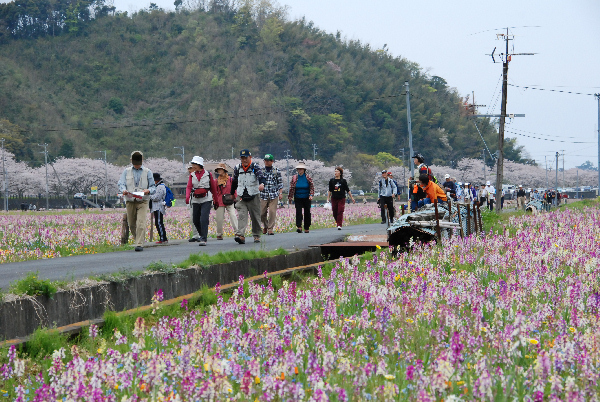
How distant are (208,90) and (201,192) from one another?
418ft

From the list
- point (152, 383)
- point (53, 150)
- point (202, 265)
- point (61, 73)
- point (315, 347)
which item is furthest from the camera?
point (61, 73)

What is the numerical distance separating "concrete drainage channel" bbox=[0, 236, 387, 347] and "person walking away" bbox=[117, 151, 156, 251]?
328 cm

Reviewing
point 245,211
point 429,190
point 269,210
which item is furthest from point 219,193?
point 429,190

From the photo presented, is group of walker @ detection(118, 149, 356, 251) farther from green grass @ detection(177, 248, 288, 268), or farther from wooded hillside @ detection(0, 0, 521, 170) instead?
wooded hillside @ detection(0, 0, 521, 170)

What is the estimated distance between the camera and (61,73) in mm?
143000

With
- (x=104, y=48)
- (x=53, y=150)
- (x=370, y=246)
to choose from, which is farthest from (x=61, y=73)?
(x=370, y=246)

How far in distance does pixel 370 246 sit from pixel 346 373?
10.0 m

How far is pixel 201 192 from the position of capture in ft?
49.0

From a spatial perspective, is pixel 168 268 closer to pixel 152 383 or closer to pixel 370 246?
pixel 152 383

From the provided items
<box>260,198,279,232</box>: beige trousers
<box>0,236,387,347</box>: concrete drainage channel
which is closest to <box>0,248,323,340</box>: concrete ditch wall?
<box>0,236,387,347</box>: concrete drainage channel

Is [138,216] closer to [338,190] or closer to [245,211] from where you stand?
[245,211]

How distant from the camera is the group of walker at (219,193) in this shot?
13.4 m

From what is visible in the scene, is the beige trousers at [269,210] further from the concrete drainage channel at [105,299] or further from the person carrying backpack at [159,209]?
the concrete drainage channel at [105,299]

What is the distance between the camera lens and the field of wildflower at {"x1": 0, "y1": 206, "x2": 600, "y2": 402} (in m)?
3.92
